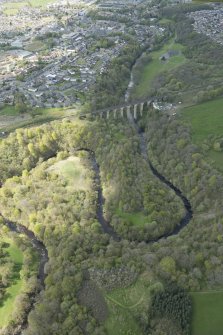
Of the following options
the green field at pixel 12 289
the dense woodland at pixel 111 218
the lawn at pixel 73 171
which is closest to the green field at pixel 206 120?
the dense woodland at pixel 111 218

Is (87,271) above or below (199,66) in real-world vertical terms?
below

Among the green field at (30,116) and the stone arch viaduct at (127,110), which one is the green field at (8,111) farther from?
the stone arch viaduct at (127,110)

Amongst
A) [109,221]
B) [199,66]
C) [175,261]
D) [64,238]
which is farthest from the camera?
[199,66]

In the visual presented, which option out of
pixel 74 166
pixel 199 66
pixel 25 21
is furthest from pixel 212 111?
pixel 25 21

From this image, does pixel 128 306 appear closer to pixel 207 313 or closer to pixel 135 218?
pixel 207 313

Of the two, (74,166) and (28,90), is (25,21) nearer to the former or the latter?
(28,90)

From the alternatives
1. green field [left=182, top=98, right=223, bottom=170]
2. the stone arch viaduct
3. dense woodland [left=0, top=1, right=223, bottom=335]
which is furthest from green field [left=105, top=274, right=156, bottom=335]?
the stone arch viaduct
